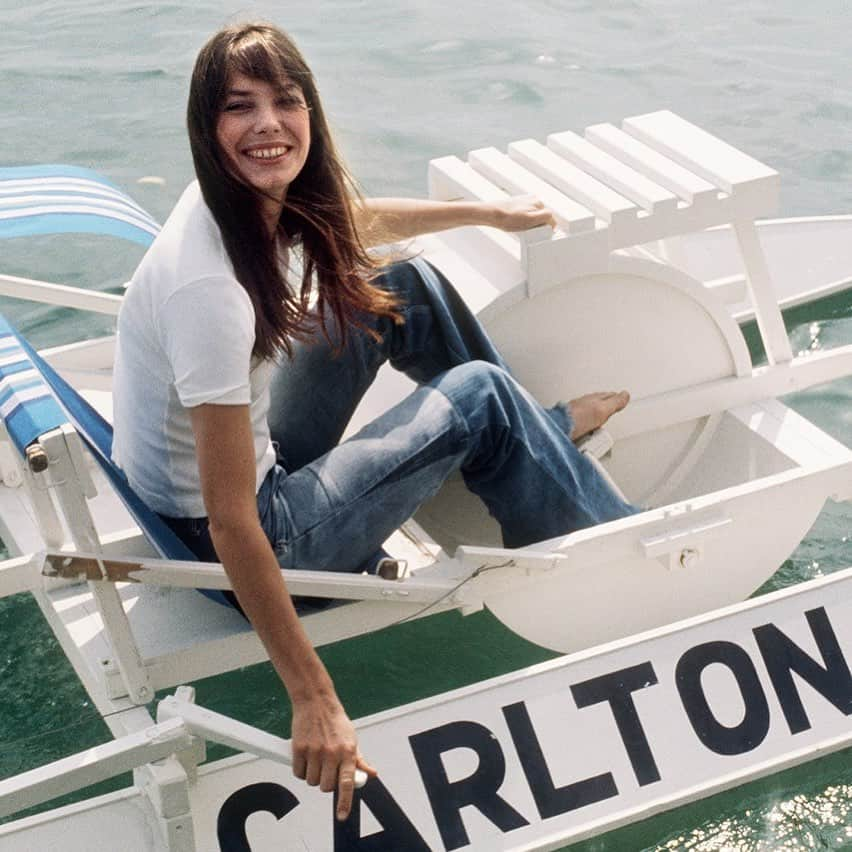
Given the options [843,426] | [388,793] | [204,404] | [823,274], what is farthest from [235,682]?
[823,274]

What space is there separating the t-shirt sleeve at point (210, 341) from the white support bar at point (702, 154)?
1.25 meters

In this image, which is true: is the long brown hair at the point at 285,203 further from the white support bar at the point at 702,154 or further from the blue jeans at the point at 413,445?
the white support bar at the point at 702,154

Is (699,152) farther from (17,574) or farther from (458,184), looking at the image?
(17,574)

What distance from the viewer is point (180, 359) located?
6.81 ft

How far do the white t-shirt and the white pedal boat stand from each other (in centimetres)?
15

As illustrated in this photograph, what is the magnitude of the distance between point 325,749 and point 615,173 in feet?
4.70

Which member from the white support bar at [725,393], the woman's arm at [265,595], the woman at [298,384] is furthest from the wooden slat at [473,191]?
the woman's arm at [265,595]


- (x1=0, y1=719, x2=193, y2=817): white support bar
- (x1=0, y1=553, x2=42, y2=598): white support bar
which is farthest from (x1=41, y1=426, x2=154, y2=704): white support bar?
(x1=0, y1=719, x2=193, y2=817): white support bar

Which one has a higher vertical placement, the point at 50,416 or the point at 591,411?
the point at 50,416

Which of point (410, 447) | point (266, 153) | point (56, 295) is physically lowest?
point (410, 447)

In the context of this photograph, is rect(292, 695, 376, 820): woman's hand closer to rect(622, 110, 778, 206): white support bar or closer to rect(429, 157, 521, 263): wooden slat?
rect(429, 157, 521, 263): wooden slat

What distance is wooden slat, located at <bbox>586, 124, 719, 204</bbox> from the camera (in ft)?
9.51

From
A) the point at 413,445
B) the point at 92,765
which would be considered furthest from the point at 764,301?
the point at 92,765

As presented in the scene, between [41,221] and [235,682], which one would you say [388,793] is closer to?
[235,682]
